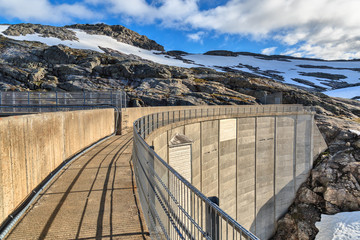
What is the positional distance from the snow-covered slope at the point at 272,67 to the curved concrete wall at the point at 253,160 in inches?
2895

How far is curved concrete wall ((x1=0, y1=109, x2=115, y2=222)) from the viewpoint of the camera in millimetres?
4230

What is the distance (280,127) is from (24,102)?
1086 inches

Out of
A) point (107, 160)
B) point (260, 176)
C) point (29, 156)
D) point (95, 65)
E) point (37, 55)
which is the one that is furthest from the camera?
point (37, 55)

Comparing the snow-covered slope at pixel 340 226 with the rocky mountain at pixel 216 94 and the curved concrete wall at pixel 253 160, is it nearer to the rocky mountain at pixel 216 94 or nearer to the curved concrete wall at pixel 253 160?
the rocky mountain at pixel 216 94

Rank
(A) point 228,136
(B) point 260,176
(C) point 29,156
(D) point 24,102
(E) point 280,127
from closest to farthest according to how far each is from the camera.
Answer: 1. (C) point 29,156
2. (D) point 24,102
3. (A) point 228,136
4. (B) point 260,176
5. (E) point 280,127

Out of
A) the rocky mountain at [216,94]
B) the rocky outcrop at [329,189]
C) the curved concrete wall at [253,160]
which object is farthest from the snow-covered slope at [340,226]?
the curved concrete wall at [253,160]

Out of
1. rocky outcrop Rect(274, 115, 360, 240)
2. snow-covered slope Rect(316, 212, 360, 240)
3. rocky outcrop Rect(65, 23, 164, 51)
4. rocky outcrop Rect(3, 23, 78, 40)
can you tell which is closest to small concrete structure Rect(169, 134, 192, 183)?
snow-covered slope Rect(316, 212, 360, 240)

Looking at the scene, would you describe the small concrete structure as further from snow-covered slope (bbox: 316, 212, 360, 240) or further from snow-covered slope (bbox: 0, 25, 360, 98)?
snow-covered slope (bbox: 0, 25, 360, 98)

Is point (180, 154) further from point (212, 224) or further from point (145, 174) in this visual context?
point (212, 224)

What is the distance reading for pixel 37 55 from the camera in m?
55.4

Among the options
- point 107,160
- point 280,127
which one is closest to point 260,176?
point 280,127

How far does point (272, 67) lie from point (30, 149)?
516ft

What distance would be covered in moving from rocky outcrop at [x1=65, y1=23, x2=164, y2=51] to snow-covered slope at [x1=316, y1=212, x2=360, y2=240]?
13728 cm

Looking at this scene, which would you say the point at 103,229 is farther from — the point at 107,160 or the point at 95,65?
the point at 95,65
